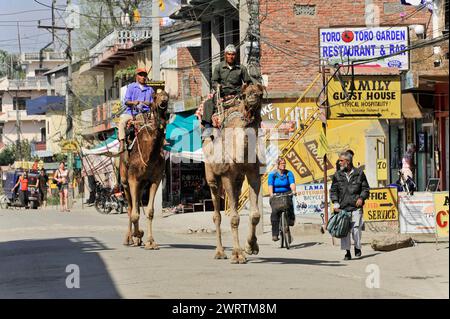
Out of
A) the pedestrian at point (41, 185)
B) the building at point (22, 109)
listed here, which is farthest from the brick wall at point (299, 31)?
the building at point (22, 109)

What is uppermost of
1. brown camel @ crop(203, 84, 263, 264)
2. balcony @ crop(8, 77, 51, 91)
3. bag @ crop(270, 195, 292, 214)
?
balcony @ crop(8, 77, 51, 91)

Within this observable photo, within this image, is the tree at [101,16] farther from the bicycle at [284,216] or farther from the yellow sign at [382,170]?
the bicycle at [284,216]

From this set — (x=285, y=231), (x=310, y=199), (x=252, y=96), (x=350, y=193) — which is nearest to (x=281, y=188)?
(x=285, y=231)

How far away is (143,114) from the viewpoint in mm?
19219

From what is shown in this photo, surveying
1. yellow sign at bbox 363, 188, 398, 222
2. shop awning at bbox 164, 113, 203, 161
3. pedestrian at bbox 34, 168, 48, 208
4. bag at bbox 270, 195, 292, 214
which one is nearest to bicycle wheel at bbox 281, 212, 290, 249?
bag at bbox 270, 195, 292, 214

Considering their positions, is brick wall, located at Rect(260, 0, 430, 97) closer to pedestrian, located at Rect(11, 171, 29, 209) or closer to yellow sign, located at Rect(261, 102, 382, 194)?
yellow sign, located at Rect(261, 102, 382, 194)

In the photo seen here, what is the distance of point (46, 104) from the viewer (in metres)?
99.4

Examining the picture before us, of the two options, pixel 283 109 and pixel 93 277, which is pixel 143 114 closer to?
pixel 93 277

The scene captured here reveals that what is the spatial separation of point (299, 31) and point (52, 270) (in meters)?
26.4

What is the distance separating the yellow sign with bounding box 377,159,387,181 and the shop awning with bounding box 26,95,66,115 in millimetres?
72895

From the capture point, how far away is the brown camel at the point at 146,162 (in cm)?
1906

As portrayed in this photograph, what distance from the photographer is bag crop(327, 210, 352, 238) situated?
1845 cm

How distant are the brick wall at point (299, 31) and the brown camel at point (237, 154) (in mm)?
22976

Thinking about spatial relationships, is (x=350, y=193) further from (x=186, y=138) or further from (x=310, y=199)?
(x=186, y=138)
